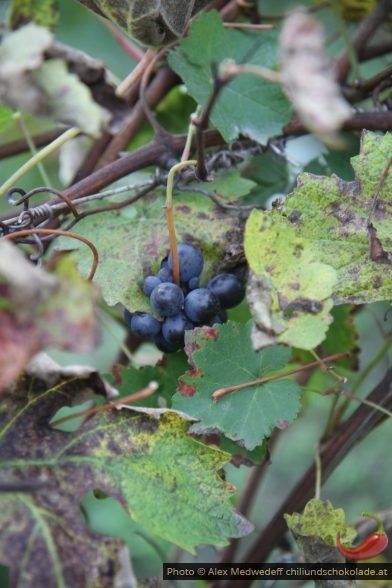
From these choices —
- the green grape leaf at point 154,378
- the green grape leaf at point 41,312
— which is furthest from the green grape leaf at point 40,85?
the green grape leaf at point 154,378


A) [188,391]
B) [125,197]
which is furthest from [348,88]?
[188,391]

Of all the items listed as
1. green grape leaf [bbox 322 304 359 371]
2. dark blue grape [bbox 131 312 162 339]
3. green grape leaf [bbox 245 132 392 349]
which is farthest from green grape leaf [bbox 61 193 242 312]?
green grape leaf [bbox 322 304 359 371]

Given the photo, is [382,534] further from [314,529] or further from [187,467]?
[187,467]

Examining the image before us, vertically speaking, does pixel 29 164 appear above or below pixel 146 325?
above

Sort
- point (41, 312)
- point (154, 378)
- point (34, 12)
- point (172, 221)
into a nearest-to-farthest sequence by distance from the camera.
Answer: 1. point (41, 312)
2. point (172, 221)
3. point (154, 378)
4. point (34, 12)

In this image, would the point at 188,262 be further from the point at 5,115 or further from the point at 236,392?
the point at 5,115

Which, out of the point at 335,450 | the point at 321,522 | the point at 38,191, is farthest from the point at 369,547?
the point at 38,191

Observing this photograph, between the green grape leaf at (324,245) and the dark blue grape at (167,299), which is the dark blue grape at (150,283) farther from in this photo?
the green grape leaf at (324,245)
